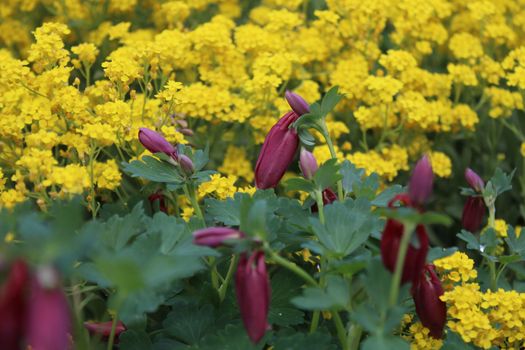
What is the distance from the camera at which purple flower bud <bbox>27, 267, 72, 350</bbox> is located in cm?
71

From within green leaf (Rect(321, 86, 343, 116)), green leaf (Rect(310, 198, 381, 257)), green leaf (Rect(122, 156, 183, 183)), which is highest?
green leaf (Rect(321, 86, 343, 116))

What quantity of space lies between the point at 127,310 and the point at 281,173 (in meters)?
0.38

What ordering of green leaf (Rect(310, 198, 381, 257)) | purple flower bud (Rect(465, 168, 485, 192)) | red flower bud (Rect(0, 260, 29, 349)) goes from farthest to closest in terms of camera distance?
purple flower bud (Rect(465, 168, 485, 192)) → green leaf (Rect(310, 198, 381, 257)) → red flower bud (Rect(0, 260, 29, 349))

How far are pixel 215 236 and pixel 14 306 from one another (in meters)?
0.29

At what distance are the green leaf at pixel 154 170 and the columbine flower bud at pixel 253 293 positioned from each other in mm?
315

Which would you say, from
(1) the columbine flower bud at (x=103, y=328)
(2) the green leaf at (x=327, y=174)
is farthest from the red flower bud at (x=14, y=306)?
(2) the green leaf at (x=327, y=174)

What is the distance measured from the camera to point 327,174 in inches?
44.4

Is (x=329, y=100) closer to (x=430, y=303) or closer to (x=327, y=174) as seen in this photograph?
(x=327, y=174)

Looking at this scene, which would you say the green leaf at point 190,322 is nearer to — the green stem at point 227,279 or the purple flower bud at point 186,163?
the green stem at point 227,279

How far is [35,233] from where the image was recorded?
30.0 inches

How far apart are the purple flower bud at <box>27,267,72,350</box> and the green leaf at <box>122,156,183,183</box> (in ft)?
1.61

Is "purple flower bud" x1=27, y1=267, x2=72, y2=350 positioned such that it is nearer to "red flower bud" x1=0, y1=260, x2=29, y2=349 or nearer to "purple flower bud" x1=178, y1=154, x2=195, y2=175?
"red flower bud" x1=0, y1=260, x2=29, y2=349

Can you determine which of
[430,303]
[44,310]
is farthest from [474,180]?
[44,310]

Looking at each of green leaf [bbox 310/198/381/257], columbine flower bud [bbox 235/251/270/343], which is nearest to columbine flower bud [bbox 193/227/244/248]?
columbine flower bud [bbox 235/251/270/343]
